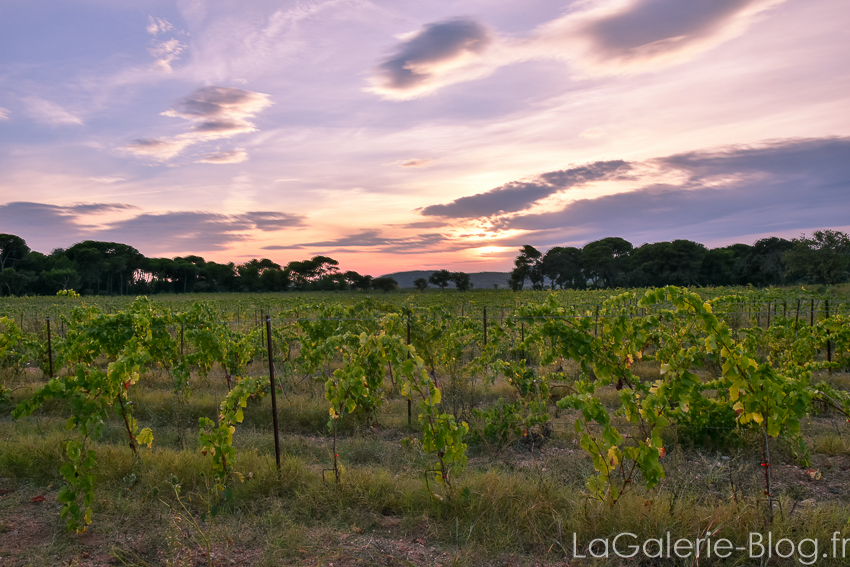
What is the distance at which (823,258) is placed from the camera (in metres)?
38.5

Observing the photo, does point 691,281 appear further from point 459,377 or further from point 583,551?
point 583,551

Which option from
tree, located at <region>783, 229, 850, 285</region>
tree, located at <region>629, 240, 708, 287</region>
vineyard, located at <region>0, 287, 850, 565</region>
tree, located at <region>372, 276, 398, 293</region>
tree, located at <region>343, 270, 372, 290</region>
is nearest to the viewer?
vineyard, located at <region>0, 287, 850, 565</region>

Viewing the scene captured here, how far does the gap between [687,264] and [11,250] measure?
285 feet

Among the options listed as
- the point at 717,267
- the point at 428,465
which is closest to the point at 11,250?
the point at 428,465

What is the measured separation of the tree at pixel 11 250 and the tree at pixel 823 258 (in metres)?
88.3

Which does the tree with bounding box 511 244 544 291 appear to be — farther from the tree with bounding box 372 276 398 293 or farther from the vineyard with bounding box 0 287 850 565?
the vineyard with bounding box 0 287 850 565

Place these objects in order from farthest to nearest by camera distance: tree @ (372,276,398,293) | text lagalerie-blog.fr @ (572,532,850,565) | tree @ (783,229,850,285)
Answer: tree @ (372,276,398,293) < tree @ (783,229,850,285) < text lagalerie-blog.fr @ (572,532,850,565)

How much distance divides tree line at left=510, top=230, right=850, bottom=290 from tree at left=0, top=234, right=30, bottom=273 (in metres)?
68.1

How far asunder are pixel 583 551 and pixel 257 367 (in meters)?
8.20

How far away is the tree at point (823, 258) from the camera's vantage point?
3812cm

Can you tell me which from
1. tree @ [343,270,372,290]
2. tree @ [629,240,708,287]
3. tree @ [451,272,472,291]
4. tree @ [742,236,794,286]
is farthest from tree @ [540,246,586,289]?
tree @ [343,270,372,290]

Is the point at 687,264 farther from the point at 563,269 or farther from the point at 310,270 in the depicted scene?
the point at 310,270

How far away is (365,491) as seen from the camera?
13.3 ft

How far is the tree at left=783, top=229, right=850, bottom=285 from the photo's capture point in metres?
38.1
